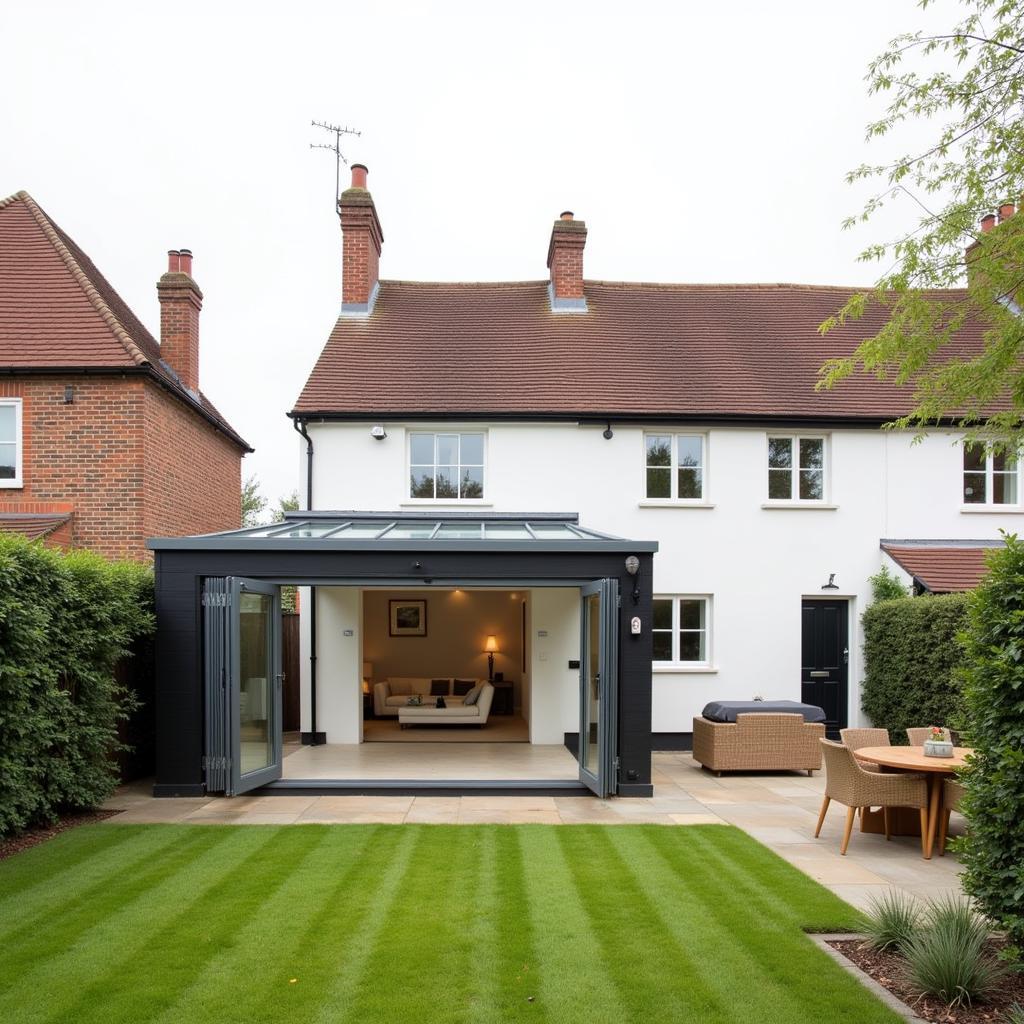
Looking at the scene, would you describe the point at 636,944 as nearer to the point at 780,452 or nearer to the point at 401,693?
the point at 780,452

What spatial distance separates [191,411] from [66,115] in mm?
5453

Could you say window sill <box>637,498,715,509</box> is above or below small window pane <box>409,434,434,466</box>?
below

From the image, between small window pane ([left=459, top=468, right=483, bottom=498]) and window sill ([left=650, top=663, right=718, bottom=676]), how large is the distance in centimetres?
416

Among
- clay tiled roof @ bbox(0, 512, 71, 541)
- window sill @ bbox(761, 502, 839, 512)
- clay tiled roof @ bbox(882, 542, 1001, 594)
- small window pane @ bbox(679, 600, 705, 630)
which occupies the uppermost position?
window sill @ bbox(761, 502, 839, 512)

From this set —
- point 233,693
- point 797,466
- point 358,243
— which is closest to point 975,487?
point 797,466

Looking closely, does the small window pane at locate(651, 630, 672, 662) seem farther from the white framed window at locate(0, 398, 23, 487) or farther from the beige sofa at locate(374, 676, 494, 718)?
the white framed window at locate(0, 398, 23, 487)

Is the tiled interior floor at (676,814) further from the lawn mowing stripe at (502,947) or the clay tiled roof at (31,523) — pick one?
the clay tiled roof at (31,523)

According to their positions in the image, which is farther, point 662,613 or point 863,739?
point 662,613

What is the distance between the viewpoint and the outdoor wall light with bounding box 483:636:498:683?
18694 mm

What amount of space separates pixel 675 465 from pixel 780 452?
1.88 metres

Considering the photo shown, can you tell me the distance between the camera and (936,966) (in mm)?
4676

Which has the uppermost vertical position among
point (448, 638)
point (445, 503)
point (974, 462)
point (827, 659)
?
point (974, 462)

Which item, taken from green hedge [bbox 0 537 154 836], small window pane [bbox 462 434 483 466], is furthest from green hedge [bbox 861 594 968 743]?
green hedge [bbox 0 537 154 836]

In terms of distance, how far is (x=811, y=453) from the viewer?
48.3 ft
